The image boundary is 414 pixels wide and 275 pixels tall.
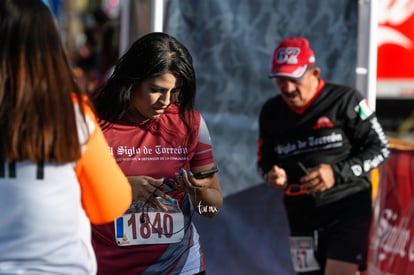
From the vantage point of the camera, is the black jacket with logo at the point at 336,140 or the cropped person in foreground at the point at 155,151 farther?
the black jacket with logo at the point at 336,140

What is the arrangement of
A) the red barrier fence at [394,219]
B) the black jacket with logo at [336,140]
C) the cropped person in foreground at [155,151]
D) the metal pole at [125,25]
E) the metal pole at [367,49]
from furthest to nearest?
the metal pole at [125,25] → the metal pole at [367,49] → the red barrier fence at [394,219] → the black jacket with logo at [336,140] → the cropped person in foreground at [155,151]

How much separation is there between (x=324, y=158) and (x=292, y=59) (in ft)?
2.18

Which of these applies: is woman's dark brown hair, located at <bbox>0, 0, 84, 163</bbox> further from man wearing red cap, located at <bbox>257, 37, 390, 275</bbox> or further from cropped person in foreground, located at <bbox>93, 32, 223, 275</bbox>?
man wearing red cap, located at <bbox>257, 37, 390, 275</bbox>

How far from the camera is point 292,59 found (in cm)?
559

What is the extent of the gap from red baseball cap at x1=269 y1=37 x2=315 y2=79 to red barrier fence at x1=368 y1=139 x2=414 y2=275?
103 cm

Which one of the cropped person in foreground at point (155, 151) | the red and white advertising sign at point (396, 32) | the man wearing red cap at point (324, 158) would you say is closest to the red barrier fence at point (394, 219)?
the man wearing red cap at point (324, 158)

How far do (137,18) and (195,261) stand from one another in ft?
12.4

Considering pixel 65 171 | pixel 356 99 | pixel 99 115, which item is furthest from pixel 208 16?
pixel 65 171

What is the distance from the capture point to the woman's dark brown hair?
2.48 m

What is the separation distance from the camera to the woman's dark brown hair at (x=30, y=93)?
2.48 m

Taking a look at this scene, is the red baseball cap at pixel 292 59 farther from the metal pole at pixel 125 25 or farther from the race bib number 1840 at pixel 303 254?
the metal pole at pixel 125 25

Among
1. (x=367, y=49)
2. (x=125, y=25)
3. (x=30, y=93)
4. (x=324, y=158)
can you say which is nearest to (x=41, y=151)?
(x=30, y=93)

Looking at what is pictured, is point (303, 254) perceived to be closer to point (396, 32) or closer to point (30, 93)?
point (30, 93)

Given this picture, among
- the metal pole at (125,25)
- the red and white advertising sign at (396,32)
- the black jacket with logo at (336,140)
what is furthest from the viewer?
the red and white advertising sign at (396,32)
